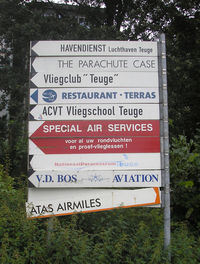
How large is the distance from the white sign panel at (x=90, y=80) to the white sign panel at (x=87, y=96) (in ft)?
0.23

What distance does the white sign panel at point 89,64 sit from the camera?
4359 mm

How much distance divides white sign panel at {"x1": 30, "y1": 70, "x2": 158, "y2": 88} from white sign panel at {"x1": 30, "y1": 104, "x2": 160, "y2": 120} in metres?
0.30

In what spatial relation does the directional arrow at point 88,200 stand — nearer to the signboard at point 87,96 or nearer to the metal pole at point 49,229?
the metal pole at point 49,229

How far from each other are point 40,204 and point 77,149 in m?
0.89

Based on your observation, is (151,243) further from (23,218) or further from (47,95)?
(47,95)

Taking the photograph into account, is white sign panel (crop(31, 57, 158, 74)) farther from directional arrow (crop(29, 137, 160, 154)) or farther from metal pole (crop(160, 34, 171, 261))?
directional arrow (crop(29, 137, 160, 154))

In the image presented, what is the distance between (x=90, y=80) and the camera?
171 inches

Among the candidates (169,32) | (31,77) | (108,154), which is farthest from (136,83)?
(169,32)

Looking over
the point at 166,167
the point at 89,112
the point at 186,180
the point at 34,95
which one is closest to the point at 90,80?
the point at 89,112

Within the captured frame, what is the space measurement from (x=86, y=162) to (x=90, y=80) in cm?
114

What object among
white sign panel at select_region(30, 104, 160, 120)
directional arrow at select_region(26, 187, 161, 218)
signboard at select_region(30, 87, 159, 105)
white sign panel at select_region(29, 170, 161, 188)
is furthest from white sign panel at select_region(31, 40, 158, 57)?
directional arrow at select_region(26, 187, 161, 218)


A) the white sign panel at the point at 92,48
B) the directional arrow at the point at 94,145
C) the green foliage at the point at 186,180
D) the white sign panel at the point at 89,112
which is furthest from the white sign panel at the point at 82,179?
the white sign panel at the point at 92,48

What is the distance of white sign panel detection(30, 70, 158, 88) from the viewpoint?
4328mm

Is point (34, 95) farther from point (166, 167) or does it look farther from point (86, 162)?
point (166, 167)
